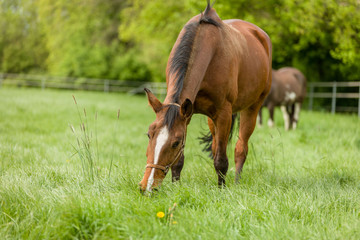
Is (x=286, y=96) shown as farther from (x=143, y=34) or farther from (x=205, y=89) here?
(x=143, y=34)

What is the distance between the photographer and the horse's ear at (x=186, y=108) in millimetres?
2666

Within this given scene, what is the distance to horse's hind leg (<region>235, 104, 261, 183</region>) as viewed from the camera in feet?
13.5

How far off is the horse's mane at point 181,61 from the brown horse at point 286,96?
21.1 feet

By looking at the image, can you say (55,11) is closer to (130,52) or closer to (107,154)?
(130,52)

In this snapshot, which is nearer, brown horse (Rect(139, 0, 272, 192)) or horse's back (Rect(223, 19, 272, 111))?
brown horse (Rect(139, 0, 272, 192))

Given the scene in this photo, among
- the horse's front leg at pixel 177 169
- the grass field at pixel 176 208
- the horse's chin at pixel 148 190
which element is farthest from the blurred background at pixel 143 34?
the horse's chin at pixel 148 190

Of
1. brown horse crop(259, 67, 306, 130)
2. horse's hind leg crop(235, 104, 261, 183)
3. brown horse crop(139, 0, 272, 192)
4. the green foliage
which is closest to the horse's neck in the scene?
brown horse crop(139, 0, 272, 192)

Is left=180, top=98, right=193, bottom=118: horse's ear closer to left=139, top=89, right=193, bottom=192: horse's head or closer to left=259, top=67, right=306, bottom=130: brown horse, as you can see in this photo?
left=139, top=89, right=193, bottom=192: horse's head

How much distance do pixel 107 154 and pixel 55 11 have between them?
24.3 meters

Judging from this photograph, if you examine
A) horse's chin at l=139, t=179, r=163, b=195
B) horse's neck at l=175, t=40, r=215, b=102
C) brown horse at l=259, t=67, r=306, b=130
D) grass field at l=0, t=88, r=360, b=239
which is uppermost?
horse's neck at l=175, t=40, r=215, b=102

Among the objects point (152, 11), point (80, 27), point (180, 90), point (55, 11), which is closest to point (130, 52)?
point (80, 27)

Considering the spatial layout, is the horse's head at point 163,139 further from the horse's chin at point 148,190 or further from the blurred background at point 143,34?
the blurred background at point 143,34

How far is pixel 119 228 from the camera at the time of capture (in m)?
2.03

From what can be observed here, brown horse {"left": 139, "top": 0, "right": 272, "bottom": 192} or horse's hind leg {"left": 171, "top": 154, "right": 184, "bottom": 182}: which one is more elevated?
brown horse {"left": 139, "top": 0, "right": 272, "bottom": 192}
